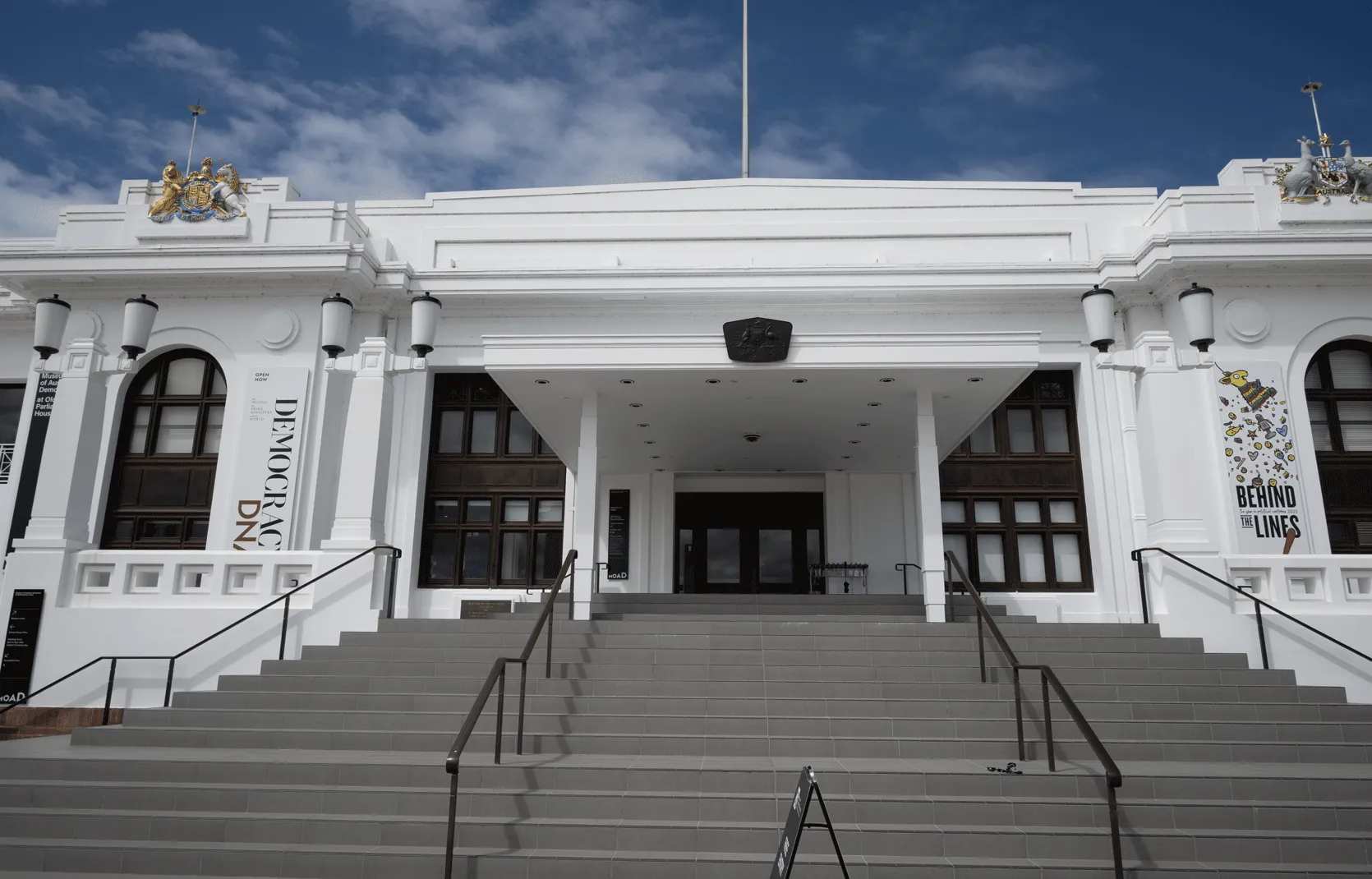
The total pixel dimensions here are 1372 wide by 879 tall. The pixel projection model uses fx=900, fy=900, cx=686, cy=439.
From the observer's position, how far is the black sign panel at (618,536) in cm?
1778

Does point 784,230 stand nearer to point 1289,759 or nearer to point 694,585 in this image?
point 694,585

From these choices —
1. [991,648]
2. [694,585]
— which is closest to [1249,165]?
[991,648]

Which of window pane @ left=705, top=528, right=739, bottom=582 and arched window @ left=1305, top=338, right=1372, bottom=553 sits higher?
arched window @ left=1305, top=338, right=1372, bottom=553

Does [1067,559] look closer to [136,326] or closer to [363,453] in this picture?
[363,453]

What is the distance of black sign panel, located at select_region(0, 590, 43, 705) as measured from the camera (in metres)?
11.9

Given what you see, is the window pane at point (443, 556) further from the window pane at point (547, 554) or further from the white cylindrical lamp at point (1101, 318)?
the white cylindrical lamp at point (1101, 318)

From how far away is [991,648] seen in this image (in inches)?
376

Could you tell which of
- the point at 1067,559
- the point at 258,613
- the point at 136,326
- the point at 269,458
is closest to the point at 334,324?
the point at 136,326

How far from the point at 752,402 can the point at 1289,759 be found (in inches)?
284

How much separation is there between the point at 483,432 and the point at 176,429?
5.57 metres

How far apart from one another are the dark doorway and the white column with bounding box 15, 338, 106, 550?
A: 10.2 m

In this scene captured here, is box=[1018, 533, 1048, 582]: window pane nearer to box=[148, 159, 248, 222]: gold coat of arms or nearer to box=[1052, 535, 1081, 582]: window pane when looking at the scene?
box=[1052, 535, 1081, 582]: window pane

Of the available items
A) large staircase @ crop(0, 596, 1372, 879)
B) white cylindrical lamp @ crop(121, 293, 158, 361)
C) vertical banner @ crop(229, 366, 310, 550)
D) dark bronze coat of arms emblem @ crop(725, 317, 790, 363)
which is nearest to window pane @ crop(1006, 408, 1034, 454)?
large staircase @ crop(0, 596, 1372, 879)

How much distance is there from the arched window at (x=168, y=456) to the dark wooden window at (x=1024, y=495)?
44.2ft
